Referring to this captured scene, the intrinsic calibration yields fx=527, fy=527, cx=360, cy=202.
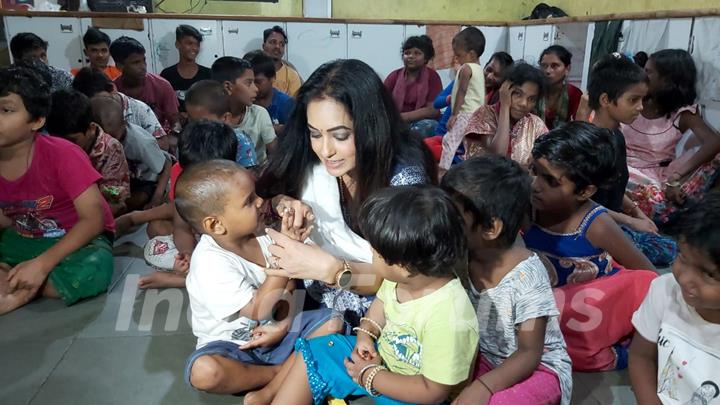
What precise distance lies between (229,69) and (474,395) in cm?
227

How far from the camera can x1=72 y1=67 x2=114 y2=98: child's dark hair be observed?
2.93 m

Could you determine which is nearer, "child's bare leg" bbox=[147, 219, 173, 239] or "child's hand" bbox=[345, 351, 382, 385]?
"child's hand" bbox=[345, 351, 382, 385]

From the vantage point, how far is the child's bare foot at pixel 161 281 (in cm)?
202

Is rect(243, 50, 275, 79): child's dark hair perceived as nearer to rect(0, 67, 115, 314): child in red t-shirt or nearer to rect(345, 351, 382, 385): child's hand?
rect(0, 67, 115, 314): child in red t-shirt

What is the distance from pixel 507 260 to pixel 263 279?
25.7 inches

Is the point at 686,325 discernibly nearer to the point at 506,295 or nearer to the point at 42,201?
the point at 506,295

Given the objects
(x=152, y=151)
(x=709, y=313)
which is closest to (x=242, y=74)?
(x=152, y=151)

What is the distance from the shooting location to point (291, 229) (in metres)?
1.37

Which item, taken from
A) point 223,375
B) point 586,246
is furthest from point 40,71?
point 586,246

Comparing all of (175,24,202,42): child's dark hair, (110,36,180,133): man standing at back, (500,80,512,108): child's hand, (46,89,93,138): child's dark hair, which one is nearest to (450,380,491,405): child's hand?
(500,80,512,108): child's hand

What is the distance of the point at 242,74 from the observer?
2805 millimetres

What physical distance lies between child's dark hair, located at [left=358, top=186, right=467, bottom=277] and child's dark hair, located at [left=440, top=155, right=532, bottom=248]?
99 mm

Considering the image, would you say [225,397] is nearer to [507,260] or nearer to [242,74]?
[507,260]

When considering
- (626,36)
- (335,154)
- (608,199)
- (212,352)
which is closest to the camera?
(212,352)
